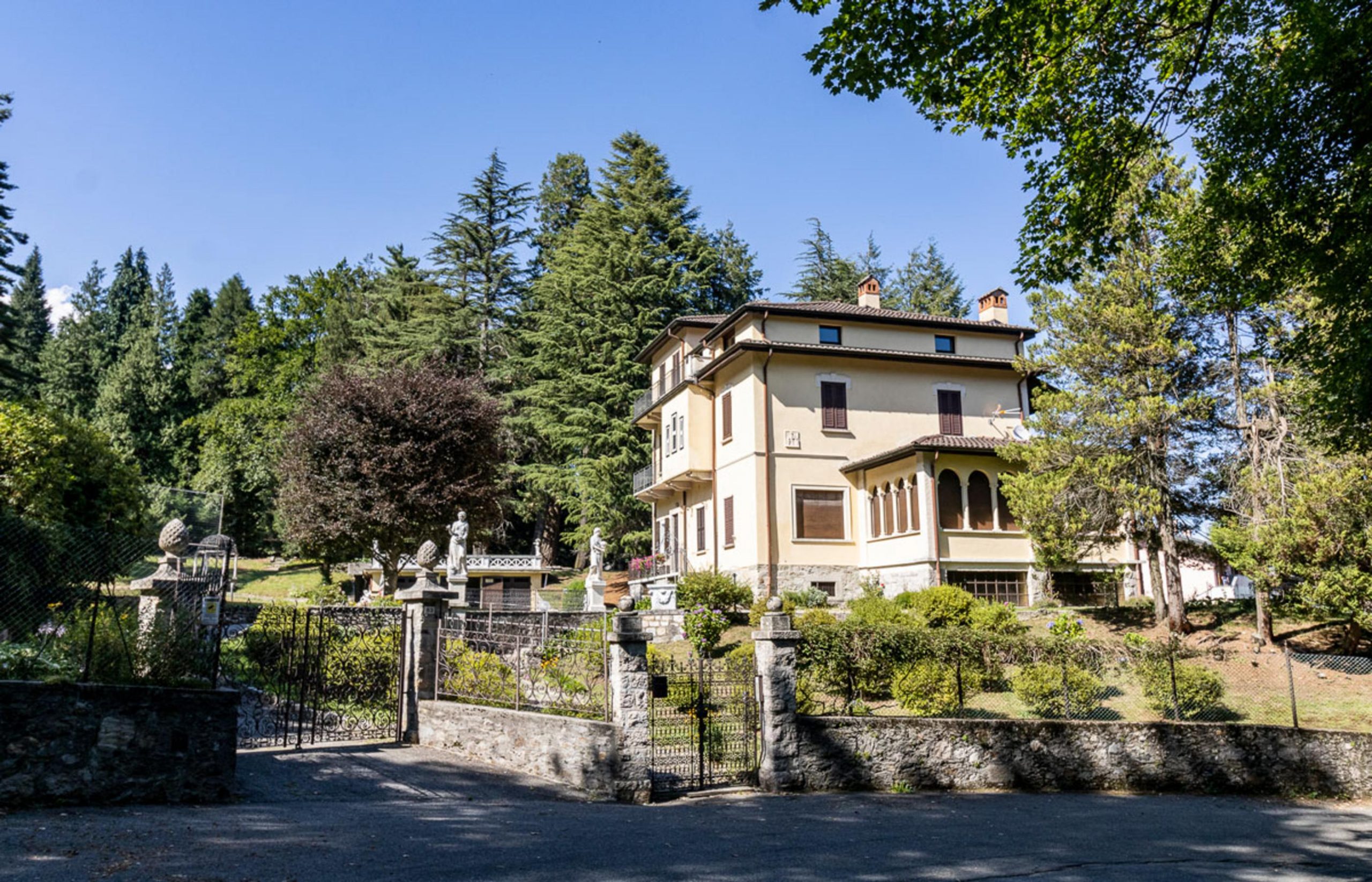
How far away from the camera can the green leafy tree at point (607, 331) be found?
3866cm

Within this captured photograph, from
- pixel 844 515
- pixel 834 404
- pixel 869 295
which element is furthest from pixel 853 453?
pixel 869 295

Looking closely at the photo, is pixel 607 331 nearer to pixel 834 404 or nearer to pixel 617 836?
pixel 834 404

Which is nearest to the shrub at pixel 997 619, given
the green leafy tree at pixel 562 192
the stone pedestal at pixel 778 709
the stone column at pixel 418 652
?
the stone pedestal at pixel 778 709

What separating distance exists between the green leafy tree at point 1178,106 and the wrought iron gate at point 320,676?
10.3 meters

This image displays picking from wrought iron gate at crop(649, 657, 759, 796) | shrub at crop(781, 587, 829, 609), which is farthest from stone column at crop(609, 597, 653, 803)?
shrub at crop(781, 587, 829, 609)

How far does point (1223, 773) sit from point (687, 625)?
36.4 ft

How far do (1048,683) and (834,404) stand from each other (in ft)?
53.5

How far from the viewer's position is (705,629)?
20.2 meters

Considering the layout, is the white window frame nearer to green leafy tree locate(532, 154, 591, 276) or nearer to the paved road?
the paved road

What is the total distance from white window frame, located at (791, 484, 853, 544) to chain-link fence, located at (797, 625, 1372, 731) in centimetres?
1182

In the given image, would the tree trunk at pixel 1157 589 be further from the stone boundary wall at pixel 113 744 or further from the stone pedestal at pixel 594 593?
the stone boundary wall at pixel 113 744

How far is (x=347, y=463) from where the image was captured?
29.2 m

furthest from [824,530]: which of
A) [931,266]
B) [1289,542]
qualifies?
[931,266]

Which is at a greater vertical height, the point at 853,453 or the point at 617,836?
the point at 853,453
